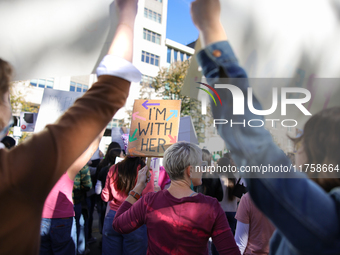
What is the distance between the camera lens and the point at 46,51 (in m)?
1.12

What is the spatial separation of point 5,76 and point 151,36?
31177 mm

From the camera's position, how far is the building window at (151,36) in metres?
29.4

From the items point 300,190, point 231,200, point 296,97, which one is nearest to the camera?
point 300,190

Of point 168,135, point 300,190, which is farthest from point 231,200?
point 300,190

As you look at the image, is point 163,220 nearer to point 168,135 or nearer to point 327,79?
point 327,79

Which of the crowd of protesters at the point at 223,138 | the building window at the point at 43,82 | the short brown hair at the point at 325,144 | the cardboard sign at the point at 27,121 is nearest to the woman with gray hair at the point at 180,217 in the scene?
the crowd of protesters at the point at 223,138

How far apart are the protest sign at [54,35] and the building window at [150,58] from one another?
29734 mm

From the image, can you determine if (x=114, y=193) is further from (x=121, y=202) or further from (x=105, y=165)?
(x=105, y=165)

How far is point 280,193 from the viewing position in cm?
66

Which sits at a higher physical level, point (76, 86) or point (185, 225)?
point (76, 86)

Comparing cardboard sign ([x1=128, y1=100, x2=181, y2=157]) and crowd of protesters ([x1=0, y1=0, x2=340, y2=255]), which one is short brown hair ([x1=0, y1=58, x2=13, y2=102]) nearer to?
crowd of protesters ([x1=0, y1=0, x2=340, y2=255])

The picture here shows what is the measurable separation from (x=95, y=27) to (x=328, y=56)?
106 centimetres

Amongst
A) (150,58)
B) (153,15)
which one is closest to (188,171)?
(150,58)

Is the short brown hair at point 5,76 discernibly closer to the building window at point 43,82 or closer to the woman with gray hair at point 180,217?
the woman with gray hair at point 180,217
